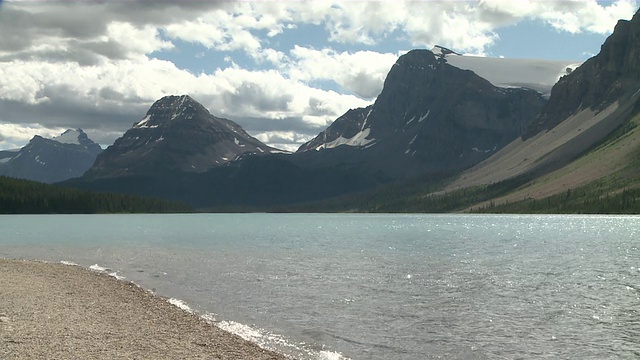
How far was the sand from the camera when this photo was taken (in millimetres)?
25906

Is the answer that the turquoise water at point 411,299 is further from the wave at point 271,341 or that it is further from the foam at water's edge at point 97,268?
the foam at water's edge at point 97,268

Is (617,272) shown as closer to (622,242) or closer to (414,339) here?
(414,339)

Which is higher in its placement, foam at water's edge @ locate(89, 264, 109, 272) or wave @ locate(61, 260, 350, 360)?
wave @ locate(61, 260, 350, 360)

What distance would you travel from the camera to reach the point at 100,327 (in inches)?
1243

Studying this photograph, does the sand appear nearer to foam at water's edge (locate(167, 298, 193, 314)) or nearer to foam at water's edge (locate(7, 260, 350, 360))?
foam at water's edge (locate(167, 298, 193, 314))

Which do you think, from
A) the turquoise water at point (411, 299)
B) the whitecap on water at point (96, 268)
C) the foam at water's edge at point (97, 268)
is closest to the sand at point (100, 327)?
the turquoise water at point (411, 299)

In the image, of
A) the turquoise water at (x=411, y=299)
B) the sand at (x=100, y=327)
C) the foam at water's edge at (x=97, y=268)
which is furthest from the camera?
the foam at water's edge at (x=97, y=268)

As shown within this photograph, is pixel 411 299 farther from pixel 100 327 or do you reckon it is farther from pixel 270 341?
pixel 100 327

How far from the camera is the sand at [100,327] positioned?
25906mm

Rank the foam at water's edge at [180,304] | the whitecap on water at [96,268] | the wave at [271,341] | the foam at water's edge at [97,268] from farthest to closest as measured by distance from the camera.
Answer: the whitecap on water at [96,268] → the foam at water's edge at [97,268] → the foam at water's edge at [180,304] → the wave at [271,341]

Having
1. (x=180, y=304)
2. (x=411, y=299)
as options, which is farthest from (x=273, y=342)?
(x=411, y=299)

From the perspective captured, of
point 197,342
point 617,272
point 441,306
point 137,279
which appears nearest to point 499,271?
point 617,272

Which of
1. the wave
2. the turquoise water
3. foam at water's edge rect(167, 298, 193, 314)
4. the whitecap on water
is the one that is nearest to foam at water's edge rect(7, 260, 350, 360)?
the wave

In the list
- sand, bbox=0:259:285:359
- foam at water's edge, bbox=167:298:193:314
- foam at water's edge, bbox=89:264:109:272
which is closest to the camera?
sand, bbox=0:259:285:359
